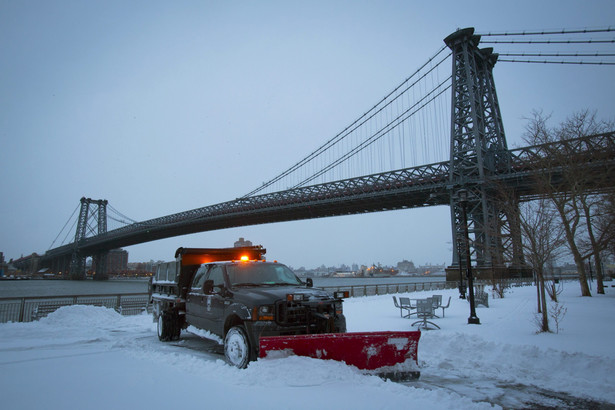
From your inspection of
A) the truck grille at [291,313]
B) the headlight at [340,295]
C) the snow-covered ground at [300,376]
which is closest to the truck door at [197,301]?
the snow-covered ground at [300,376]

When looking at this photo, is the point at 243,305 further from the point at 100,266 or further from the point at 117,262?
the point at 117,262

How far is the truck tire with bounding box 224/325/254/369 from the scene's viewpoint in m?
6.23

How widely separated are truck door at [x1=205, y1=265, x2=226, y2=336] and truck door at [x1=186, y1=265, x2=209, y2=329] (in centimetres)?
23

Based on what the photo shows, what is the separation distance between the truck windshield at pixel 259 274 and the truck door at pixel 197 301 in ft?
2.66

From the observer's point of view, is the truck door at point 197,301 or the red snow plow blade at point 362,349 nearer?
the red snow plow blade at point 362,349

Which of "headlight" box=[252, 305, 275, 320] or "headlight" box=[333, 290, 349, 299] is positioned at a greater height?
"headlight" box=[333, 290, 349, 299]

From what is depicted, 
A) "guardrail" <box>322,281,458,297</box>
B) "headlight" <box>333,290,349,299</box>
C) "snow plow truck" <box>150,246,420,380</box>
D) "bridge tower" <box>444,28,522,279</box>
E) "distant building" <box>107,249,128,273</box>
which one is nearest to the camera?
"snow plow truck" <box>150,246,420,380</box>

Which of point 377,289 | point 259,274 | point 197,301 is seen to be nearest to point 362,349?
point 259,274

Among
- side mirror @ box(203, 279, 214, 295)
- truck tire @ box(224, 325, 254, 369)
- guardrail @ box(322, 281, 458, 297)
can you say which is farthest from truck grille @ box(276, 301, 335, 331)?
guardrail @ box(322, 281, 458, 297)

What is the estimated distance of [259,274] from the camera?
790 centimetres

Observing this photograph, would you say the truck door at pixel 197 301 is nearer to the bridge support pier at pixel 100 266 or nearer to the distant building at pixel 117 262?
the bridge support pier at pixel 100 266

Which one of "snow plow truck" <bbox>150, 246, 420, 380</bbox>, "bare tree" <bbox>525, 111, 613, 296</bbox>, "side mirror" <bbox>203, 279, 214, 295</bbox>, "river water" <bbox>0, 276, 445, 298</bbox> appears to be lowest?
"river water" <bbox>0, 276, 445, 298</bbox>

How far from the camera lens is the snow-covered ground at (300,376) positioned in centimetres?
463

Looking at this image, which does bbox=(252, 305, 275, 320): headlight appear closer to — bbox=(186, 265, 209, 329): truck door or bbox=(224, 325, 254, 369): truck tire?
bbox=(224, 325, 254, 369): truck tire
